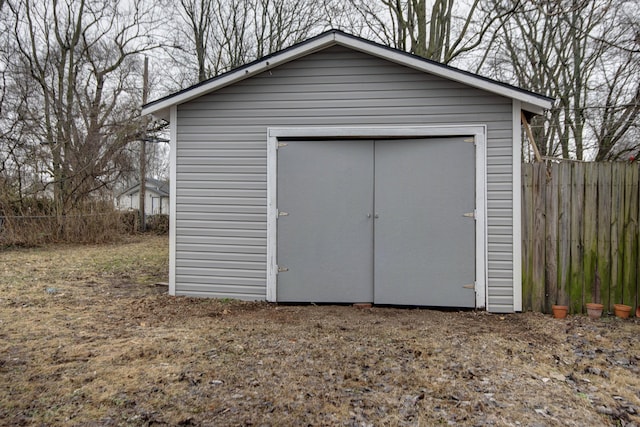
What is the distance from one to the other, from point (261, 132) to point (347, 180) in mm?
1282

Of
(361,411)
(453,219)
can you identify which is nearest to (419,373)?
(361,411)

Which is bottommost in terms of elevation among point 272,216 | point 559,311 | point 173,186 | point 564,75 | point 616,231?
point 559,311

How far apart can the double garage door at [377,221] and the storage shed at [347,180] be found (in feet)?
0.04

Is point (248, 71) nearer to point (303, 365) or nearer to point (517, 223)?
point (303, 365)

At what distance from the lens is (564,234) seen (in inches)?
186

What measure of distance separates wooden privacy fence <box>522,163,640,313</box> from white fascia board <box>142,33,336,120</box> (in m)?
2.91

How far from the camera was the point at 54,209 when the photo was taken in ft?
39.5

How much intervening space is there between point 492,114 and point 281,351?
12.0 feet

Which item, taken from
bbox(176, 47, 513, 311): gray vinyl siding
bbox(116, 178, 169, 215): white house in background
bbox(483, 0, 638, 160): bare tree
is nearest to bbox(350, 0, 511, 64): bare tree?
bbox(483, 0, 638, 160): bare tree

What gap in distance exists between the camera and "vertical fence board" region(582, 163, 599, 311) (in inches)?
183

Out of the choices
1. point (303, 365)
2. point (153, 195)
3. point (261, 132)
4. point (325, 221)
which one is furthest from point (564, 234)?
point (153, 195)

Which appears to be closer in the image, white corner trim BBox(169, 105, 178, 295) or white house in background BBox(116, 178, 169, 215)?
white corner trim BBox(169, 105, 178, 295)

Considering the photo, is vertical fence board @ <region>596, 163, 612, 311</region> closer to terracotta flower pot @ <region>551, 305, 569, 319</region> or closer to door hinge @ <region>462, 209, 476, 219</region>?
terracotta flower pot @ <region>551, 305, 569, 319</region>

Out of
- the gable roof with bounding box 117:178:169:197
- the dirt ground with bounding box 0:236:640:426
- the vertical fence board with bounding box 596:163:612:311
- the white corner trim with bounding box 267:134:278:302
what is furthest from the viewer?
the gable roof with bounding box 117:178:169:197
